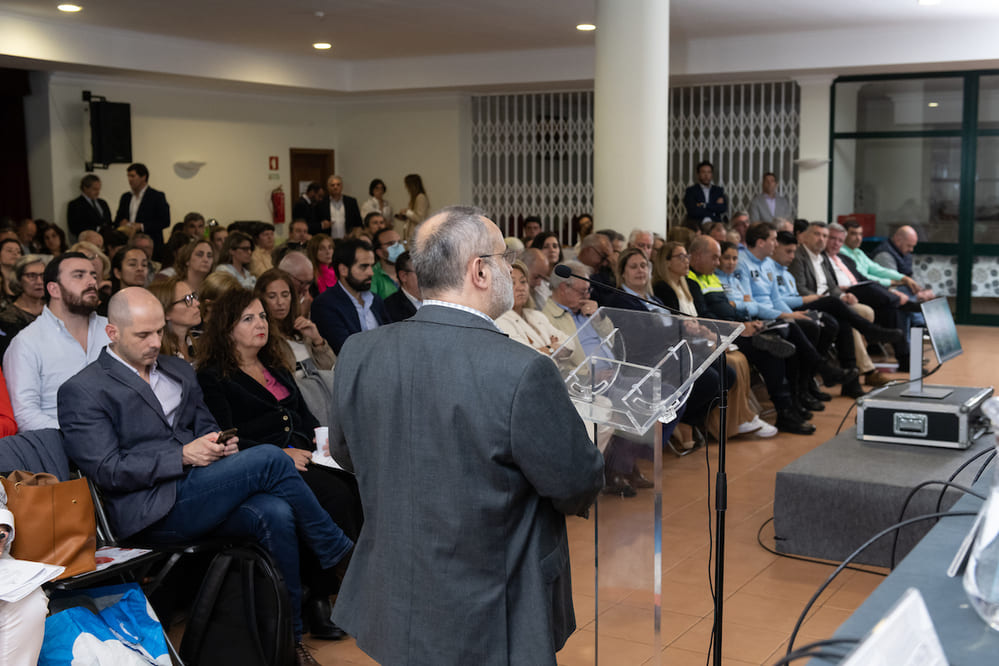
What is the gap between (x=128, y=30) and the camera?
9648mm

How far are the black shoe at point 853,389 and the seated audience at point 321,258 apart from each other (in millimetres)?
3602

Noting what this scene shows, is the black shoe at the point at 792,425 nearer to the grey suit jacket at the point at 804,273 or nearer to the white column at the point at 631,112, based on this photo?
the grey suit jacket at the point at 804,273

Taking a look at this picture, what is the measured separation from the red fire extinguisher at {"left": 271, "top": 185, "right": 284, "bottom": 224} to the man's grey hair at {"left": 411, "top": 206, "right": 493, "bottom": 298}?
11149 millimetres

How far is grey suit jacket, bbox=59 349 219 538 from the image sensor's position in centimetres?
277

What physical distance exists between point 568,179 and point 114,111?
5.31 metres

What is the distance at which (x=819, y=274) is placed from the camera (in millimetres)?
7840

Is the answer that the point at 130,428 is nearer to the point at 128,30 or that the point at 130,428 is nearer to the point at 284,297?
the point at 284,297

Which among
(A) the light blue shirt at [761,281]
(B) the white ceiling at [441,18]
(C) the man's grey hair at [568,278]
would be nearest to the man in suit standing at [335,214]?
(B) the white ceiling at [441,18]

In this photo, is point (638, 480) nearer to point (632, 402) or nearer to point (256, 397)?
point (632, 402)

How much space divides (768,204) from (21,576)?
981 cm

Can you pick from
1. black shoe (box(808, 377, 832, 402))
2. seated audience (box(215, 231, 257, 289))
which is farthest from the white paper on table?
black shoe (box(808, 377, 832, 402))

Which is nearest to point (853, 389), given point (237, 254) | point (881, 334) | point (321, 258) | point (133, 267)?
point (881, 334)

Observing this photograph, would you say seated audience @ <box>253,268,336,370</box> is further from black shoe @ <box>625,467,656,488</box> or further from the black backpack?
black shoe @ <box>625,467,656,488</box>

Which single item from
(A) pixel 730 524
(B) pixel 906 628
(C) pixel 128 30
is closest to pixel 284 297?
(A) pixel 730 524
